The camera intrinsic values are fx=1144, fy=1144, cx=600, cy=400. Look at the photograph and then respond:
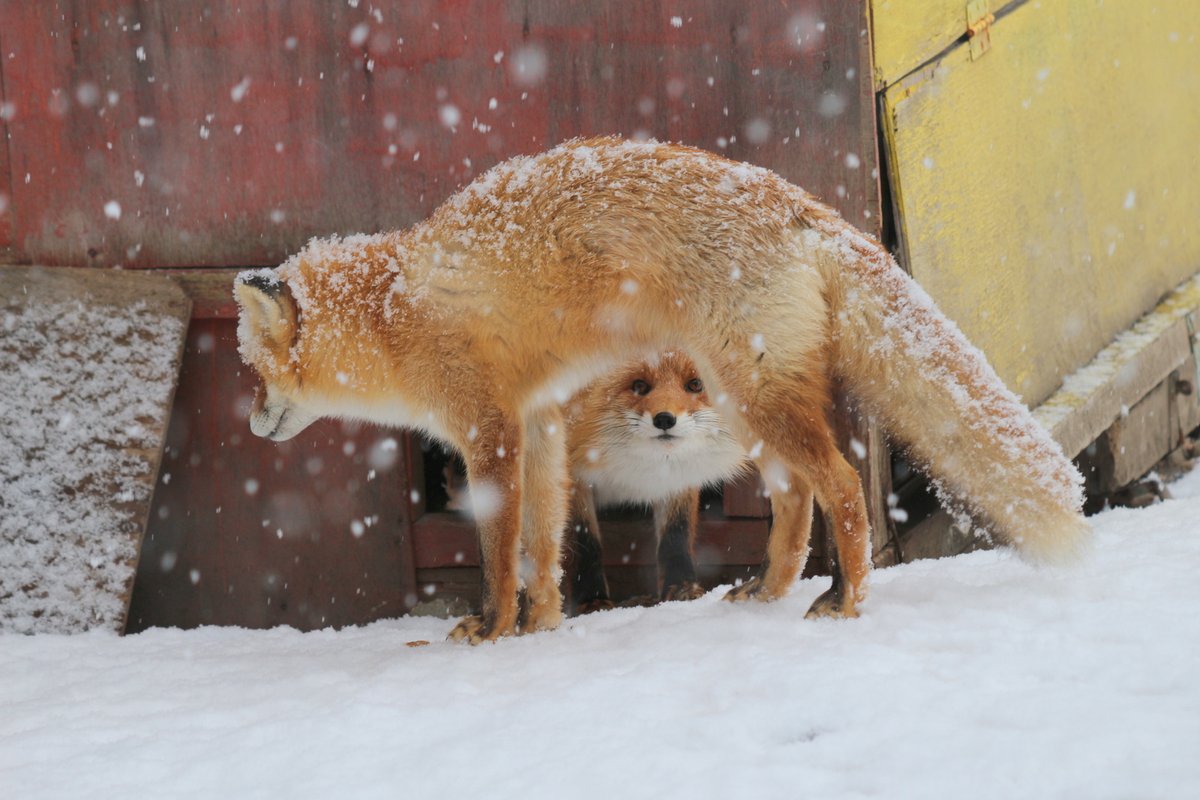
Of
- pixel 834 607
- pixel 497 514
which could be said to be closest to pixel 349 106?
pixel 497 514

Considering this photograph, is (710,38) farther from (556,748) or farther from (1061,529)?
(556,748)

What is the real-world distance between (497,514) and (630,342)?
74cm

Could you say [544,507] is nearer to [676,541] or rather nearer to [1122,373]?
[676,541]

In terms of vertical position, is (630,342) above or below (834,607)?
above

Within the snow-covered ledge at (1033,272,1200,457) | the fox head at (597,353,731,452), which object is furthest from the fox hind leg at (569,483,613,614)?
the snow-covered ledge at (1033,272,1200,457)

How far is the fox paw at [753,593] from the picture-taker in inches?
155

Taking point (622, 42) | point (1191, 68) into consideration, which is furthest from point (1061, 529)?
point (1191, 68)

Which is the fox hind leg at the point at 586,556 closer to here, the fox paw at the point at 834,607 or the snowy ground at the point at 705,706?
the snowy ground at the point at 705,706

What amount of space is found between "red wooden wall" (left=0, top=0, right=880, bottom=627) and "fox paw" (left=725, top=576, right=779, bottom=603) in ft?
4.39

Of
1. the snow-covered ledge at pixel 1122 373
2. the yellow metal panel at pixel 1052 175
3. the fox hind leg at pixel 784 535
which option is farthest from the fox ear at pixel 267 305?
the snow-covered ledge at pixel 1122 373

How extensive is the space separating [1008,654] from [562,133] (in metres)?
2.61

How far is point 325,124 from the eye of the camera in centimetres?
459

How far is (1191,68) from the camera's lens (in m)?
6.78

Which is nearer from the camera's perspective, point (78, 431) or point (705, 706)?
point (705, 706)
